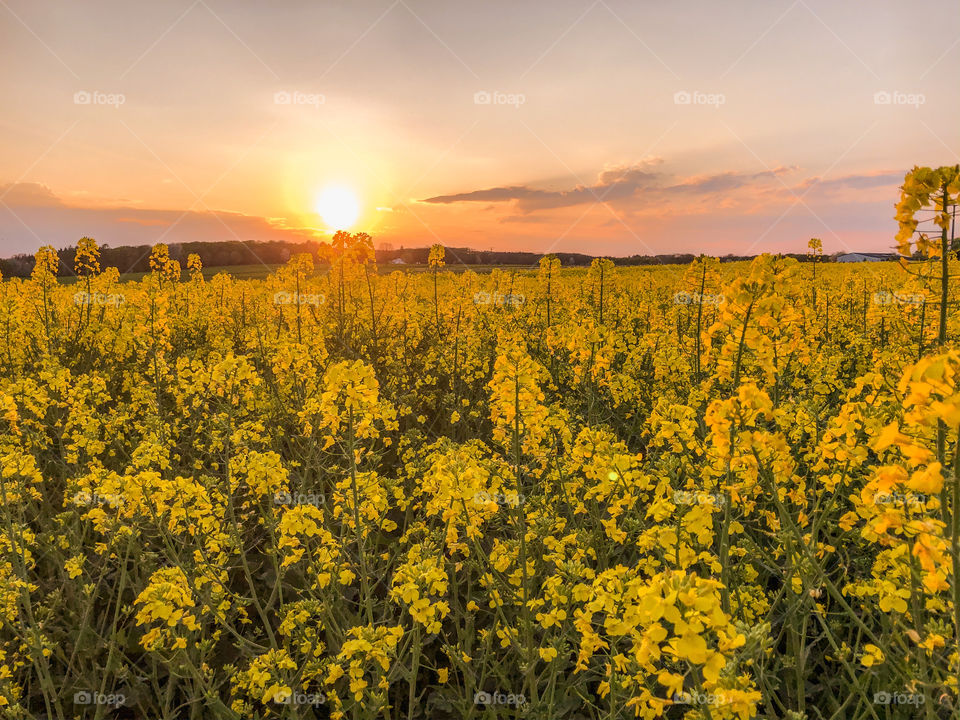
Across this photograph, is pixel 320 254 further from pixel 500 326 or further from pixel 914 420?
pixel 914 420

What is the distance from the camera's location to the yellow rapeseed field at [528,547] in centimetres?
246

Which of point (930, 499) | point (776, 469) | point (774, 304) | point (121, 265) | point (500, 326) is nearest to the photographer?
point (930, 499)

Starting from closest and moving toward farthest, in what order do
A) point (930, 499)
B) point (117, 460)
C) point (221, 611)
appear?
point (930, 499) < point (221, 611) < point (117, 460)

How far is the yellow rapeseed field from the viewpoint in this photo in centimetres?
246

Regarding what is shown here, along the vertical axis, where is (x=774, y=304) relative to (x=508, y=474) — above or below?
above

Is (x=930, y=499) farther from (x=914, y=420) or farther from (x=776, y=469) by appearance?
(x=914, y=420)

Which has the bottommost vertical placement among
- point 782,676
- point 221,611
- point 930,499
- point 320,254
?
point 782,676

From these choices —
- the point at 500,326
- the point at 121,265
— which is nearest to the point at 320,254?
the point at 500,326

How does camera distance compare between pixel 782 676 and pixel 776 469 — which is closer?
pixel 776 469

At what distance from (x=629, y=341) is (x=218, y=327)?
1034cm

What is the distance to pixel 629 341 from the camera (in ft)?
30.9

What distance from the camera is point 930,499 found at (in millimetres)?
2637

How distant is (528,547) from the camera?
379 centimetres

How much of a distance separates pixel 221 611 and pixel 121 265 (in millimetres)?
Answer: 35147
